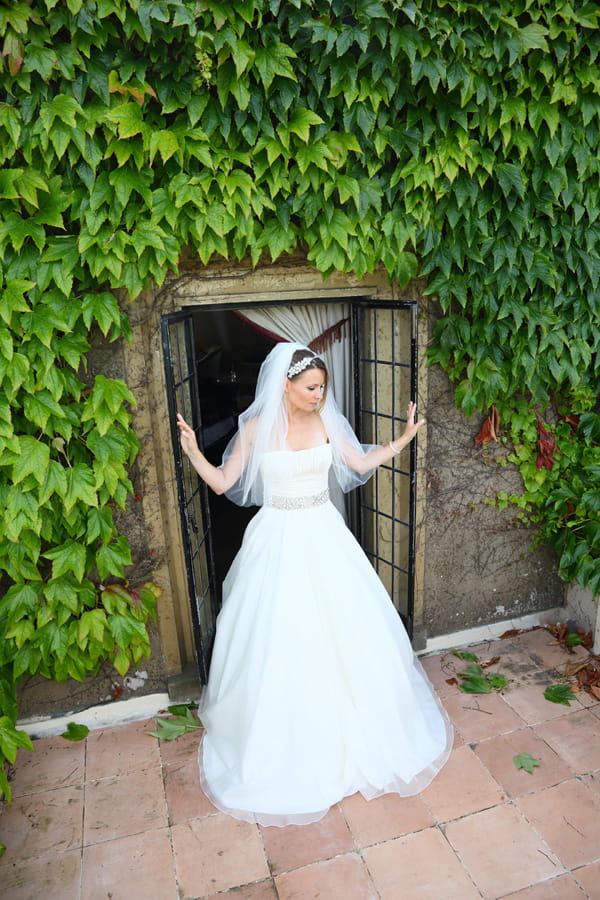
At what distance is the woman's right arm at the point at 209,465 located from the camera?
3160 millimetres

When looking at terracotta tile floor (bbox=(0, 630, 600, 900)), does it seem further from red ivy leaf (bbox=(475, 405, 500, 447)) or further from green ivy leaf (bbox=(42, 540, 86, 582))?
red ivy leaf (bbox=(475, 405, 500, 447))

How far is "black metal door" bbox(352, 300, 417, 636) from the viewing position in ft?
12.5

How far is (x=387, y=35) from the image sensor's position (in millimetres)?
3018

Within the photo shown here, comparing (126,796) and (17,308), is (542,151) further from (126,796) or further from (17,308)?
(126,796)

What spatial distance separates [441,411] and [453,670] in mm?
1674

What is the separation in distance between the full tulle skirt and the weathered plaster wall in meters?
0.84

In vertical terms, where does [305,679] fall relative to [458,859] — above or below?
above

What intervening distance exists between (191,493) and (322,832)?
1.87m

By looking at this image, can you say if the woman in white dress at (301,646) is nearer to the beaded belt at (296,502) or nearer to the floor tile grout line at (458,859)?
the beaded belt at (296,502)

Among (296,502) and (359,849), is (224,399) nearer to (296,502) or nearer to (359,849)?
(296,502)

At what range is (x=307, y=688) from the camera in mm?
3143

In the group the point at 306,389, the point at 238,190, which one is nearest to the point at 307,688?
the point at 306,389

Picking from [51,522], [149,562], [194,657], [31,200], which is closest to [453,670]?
[194,657]

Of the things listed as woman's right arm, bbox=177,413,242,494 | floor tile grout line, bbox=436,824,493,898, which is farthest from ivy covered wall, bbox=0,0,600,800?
floor tile grout line, bbox=436,824,493,898
